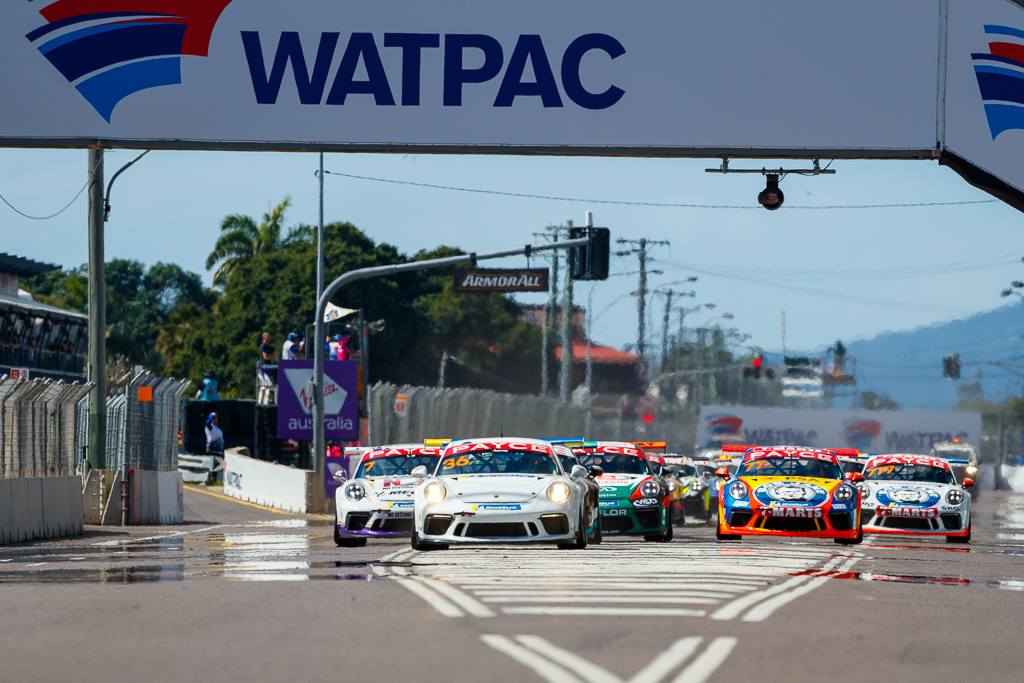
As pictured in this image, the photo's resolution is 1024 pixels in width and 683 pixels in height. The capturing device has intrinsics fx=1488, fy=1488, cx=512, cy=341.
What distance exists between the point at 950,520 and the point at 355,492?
344 inches

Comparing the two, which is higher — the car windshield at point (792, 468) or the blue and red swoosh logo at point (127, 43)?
the blue and red swoosh logo at point (127, 43)

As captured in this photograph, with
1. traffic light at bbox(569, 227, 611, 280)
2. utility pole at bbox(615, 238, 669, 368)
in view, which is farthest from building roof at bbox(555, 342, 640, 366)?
traffic light at bbox(569, 227, 611, 280)

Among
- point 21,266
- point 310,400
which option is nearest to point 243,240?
point 21,266

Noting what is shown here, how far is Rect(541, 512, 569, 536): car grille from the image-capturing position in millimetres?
14797

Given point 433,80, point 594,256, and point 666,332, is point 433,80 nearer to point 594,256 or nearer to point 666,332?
point 594,256

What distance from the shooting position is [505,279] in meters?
30.1

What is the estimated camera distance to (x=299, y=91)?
16781mm

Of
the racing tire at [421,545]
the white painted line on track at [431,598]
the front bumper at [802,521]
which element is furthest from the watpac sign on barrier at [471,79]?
the white painted line on track at [431,598]

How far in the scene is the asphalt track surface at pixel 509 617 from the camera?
7234 millimetres

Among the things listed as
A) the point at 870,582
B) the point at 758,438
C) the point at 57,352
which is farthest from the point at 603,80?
the point at 758,438

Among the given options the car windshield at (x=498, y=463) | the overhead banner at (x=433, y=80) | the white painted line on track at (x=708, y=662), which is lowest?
the white painted line on track at (x=708, y=662)

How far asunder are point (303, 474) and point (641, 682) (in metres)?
24.8

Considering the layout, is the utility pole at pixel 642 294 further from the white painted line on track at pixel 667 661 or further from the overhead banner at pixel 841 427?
the white painted line on track at pixel 667 661

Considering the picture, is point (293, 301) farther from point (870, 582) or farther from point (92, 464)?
point (870, 582)
